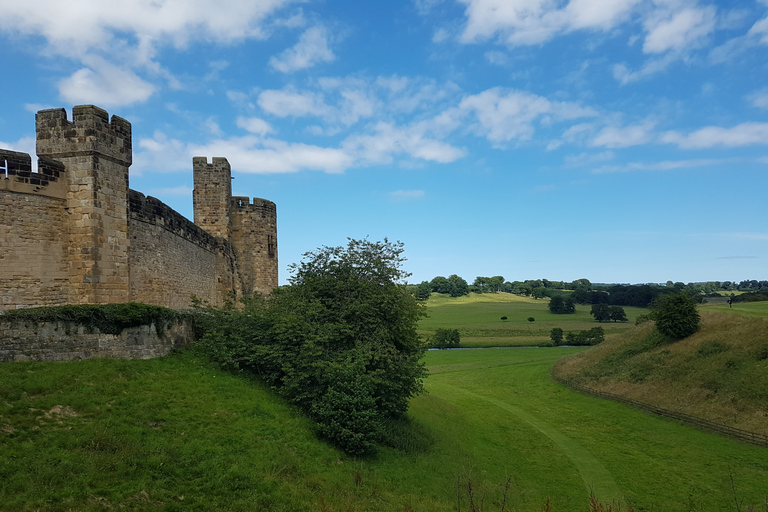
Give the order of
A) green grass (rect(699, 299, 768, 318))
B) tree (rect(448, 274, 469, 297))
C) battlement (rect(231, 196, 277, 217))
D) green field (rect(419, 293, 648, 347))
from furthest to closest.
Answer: tree (rect(448, 274, 469, 297)) → green field (rect(419, 293, 648, 347)) → green grass (rect(699, 299, 768, 318)) → battlement (rect(231, 196, 277, 217))

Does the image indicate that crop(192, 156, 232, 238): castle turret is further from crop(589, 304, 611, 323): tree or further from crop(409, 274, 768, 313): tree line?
crop(589, 304, 611, 323): tree

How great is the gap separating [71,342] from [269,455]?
736 cm

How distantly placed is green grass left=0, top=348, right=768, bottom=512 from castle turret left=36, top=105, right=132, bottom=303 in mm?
3144

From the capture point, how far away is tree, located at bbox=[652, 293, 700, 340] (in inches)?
1561

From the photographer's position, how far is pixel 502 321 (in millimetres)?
100500

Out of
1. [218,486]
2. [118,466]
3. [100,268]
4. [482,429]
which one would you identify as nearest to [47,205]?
[100,268]

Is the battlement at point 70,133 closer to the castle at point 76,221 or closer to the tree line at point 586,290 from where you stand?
the castle at point 76,221

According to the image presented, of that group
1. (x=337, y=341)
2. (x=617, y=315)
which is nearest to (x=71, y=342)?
(x=337, y=341)

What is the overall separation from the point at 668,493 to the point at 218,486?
1772 centimetres

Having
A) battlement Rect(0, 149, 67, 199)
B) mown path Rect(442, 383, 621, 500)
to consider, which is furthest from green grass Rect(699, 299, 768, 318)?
battlement Rect(0, 149, 67, 199)

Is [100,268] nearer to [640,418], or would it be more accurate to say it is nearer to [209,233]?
[209,233]

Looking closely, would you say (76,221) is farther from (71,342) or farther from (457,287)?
(457,287)

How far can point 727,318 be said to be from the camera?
1547 inches

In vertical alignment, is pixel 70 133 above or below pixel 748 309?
above
